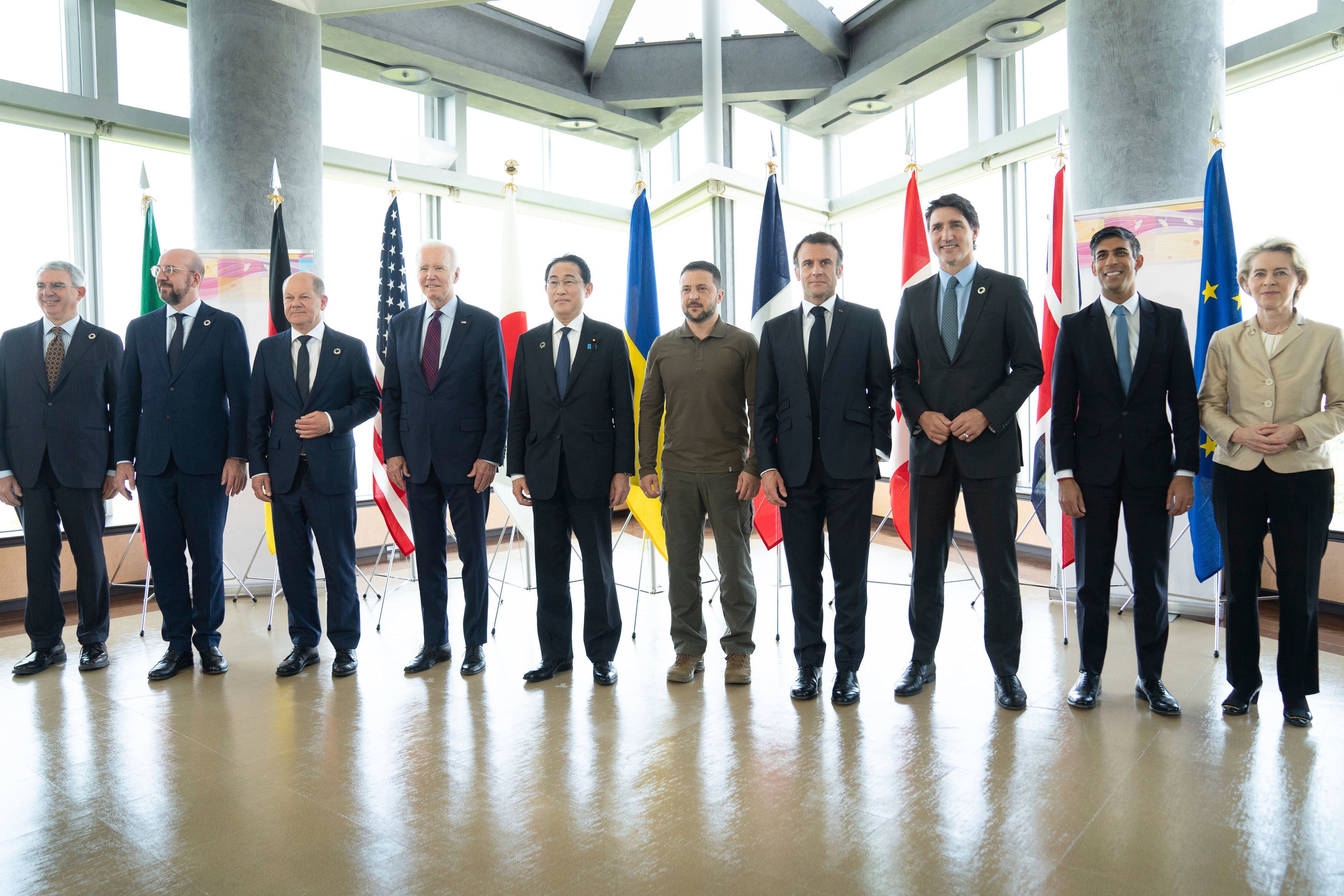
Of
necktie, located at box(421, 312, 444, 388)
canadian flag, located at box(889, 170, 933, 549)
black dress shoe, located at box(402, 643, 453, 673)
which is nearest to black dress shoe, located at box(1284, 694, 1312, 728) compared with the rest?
canadian flag, located at box(889, 170, 933, 549)

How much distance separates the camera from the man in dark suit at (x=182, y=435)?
336 centimetres

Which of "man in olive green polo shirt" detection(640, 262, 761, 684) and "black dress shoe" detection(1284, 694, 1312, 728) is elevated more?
"man in olive green polo shirt" detection(640, 262, 761, 684)

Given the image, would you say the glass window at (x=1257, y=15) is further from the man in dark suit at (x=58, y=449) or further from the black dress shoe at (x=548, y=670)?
the man in dark suit at (x=58, y=449)

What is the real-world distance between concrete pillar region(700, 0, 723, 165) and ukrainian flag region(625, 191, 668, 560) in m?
2.91

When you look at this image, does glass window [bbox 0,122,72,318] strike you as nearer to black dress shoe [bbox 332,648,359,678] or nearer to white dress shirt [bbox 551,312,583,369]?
black dress shoe [bbox 332,648,359,678]

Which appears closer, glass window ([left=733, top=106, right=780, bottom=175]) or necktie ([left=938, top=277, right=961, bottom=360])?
necktie ([left=938, top=277, right=961, bottom=360])

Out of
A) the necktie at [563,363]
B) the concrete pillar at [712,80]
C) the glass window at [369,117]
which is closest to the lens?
the necktie at [563,363]

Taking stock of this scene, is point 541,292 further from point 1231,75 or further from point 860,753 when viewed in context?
point 860,753

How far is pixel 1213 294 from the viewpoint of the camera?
11.9 feet

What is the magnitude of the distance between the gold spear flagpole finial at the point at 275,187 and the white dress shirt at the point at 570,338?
2175 mm

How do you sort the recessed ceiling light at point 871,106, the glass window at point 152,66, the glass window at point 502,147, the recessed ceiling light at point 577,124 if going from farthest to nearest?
the recessed ceiling light at point 577,124 → the glass window at point 502,147 → the recessed ceiling light at point 871,106 → the glass window at point 152,66

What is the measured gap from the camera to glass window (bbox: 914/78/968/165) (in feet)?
22.3

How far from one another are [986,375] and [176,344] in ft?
10.3

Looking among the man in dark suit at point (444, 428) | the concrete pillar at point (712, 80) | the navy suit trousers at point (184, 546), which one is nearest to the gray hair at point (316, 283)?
the man in dark suit at point (444, 428)
